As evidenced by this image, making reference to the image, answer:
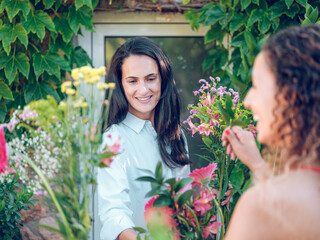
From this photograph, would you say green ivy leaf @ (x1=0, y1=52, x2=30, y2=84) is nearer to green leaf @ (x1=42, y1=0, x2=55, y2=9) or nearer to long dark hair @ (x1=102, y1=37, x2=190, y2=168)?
green leaf @ (x1=42, y1=0, x2=55, y2=9)

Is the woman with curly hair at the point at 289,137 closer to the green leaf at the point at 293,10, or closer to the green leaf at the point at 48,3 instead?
the green leaf at the point at 293,10

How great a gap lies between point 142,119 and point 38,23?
802 millimetres

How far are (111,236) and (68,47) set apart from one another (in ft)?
3.98

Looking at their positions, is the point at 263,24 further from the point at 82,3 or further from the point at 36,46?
the point at 36,46

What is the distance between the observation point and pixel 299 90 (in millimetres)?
708

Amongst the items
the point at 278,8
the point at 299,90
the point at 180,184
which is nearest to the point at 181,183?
the point at 180,184

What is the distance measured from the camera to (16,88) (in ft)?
7.20

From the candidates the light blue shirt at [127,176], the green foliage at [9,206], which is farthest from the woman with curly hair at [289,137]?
the green foliage at [9,206]

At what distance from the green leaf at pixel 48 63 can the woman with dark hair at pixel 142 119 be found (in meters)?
0.48

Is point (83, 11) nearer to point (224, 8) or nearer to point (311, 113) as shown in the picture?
point (224, 8)

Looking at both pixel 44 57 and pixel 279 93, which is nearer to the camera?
pixel 279 93

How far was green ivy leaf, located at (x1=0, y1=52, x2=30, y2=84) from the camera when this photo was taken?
2.05 m

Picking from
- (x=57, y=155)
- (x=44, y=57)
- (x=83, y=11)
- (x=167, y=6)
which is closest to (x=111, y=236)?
(x=57, y=155)

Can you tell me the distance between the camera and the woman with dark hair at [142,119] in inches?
65.8
